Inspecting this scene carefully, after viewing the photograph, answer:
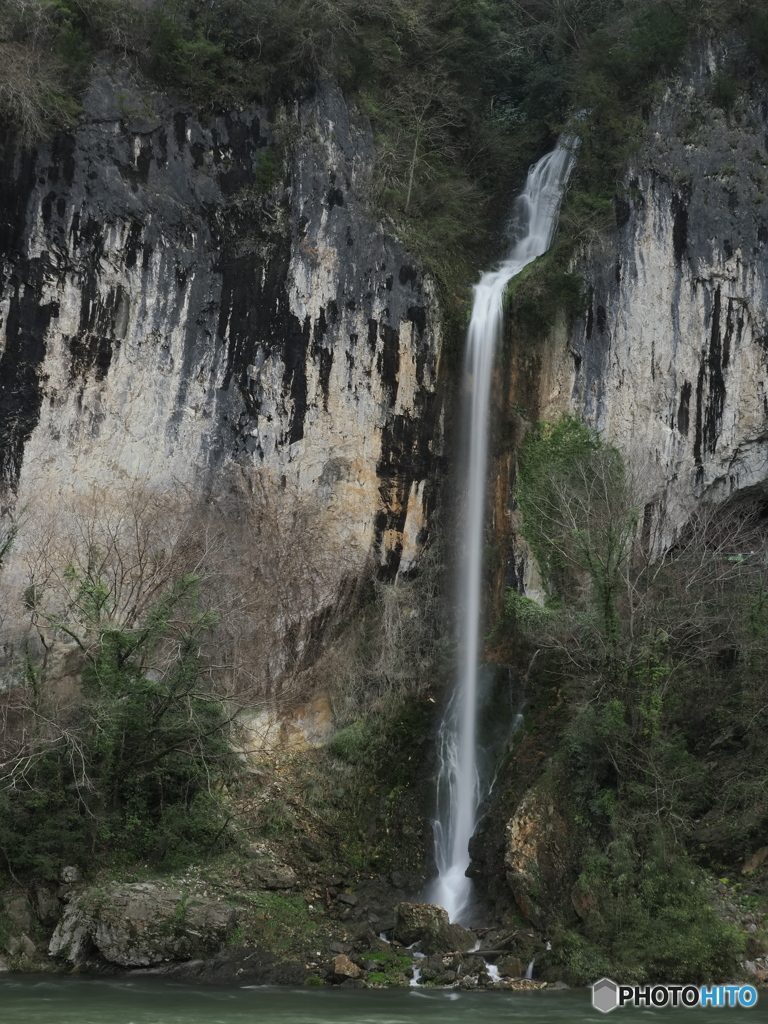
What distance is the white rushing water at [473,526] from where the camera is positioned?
18.8m

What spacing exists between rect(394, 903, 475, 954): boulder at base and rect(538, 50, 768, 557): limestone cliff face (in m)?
10.6

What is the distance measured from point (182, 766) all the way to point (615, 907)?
7905mm

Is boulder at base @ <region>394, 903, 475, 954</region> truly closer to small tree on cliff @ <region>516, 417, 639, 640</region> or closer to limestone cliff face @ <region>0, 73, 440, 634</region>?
small tree on cliff @ <region>516, 417, 639, 640</region>

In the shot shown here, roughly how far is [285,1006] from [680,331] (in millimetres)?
17271

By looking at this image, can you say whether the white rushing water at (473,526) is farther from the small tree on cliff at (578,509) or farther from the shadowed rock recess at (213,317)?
the small tree on cliff at (578,509)

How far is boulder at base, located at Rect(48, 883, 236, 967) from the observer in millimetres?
15078

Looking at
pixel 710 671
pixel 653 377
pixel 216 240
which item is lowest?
pixel 710 671

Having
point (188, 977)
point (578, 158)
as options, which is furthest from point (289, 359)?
point (188, 977)

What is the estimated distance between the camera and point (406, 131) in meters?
25.7

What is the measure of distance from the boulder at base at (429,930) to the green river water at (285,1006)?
4.06ft

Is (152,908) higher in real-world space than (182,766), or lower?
lower

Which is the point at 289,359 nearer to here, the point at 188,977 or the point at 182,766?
the point at 182,766

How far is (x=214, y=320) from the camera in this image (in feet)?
75.2

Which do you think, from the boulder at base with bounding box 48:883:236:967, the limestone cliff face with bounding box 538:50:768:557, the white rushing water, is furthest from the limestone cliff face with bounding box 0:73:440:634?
the boulder at base with bounding box 48:883:236:967
